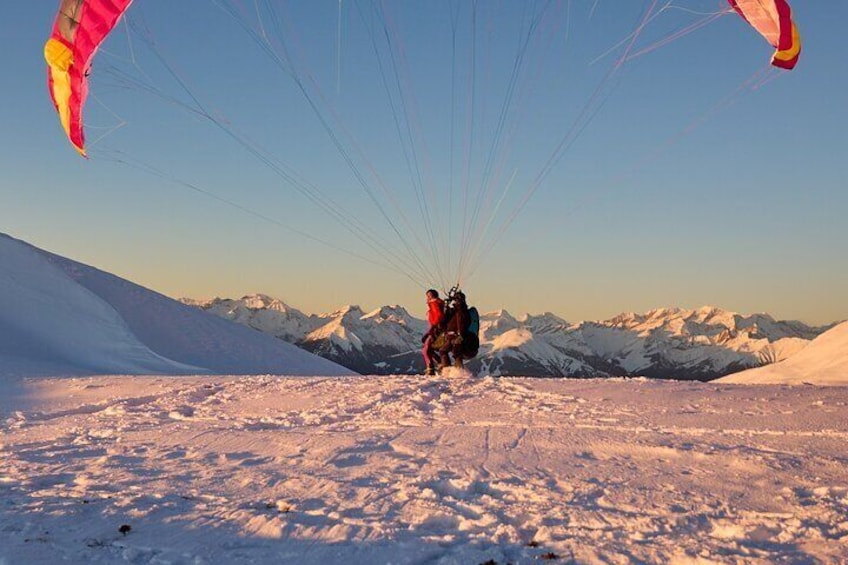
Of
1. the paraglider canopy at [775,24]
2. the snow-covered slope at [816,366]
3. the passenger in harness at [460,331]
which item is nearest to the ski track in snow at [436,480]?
the passenger in harness at [460,331]

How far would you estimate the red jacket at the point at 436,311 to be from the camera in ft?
47.8

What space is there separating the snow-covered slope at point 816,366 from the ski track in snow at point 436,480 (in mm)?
8926

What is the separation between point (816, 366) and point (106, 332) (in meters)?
23.8

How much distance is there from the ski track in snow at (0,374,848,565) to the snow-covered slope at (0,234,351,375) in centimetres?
1000

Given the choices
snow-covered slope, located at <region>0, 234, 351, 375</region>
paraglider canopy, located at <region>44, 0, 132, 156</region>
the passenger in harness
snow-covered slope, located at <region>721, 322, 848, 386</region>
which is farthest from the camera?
snow-covered slope, located at <region>0, 234, 351, 375</region>

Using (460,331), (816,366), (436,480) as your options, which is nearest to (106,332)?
(460,331)

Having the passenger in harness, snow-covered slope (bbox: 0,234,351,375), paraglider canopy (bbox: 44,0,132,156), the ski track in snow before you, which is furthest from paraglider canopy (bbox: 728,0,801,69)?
snow-covered slope (bbox: 0,234,351,375)

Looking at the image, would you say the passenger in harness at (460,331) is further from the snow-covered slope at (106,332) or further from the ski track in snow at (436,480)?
the snow-covered slope at (106,332)

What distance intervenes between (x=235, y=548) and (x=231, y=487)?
61.6 inches

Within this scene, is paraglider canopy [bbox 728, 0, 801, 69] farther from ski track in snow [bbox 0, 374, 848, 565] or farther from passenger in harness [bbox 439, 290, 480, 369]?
passenger in harness [bbox 439, 290, 480, 369]

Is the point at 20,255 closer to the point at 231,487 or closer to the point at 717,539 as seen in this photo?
the point at 231,487

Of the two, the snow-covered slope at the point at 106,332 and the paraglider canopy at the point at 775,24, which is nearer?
the paraglider canopy at the point at 775,24

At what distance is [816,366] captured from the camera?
21422mm

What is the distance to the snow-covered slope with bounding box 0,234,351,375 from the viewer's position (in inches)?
786
